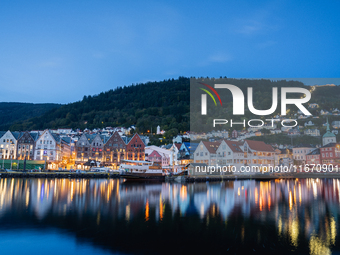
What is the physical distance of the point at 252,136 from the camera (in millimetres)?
72312

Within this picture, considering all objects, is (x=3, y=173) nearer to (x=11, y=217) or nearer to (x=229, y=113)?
(x=11, y=217)

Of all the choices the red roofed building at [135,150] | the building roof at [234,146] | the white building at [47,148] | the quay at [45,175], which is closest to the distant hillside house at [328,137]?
the building roof at [234,146]

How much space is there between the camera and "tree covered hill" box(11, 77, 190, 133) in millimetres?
118812

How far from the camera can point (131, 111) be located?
135 metres

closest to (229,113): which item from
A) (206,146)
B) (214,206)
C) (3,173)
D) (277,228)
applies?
(206,146)

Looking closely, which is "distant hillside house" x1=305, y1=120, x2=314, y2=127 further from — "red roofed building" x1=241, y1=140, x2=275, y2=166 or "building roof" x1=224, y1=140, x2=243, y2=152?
"building roof" x1=224, y1=140, x2=243, y2=152

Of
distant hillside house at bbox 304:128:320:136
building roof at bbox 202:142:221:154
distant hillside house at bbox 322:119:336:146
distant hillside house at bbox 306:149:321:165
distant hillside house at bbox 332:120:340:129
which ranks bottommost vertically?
distant hillside house at bbox 306:149:321:165

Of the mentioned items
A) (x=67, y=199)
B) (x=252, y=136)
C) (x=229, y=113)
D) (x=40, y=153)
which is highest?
(x=229, y=113)

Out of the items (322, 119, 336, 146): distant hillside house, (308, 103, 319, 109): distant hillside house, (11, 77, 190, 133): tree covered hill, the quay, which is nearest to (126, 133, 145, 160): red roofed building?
the quay

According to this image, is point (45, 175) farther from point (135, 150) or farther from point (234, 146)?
point (234, 146)

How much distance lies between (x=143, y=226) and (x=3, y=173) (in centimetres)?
4285

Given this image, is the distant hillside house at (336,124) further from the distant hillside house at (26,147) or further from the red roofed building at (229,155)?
the distant hillside house at (26,147)

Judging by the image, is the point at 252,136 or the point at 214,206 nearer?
the point at 214,206

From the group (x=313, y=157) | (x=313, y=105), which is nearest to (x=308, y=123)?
(x=313, y=105)
